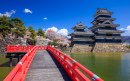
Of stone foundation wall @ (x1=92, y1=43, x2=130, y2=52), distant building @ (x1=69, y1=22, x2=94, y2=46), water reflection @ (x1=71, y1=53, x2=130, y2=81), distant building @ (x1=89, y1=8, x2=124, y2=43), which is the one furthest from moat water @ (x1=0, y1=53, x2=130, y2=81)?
distant building @ (x1=69, y1=22, x2=94, y2=46)

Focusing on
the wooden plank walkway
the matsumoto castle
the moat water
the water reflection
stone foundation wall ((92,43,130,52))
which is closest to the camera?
the wooden plank walkway

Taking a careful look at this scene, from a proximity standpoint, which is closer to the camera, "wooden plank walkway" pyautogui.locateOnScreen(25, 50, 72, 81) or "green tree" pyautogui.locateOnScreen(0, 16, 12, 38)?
"wooden plank walkway" pyautogui.locateOnScreen(25, 50, 72, 81)

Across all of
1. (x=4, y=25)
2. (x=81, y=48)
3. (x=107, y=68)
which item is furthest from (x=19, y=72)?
(x=81, y=48)

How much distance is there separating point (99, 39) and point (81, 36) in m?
5.79

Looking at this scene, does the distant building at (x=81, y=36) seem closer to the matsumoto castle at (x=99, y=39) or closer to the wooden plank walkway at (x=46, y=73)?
the matsumoto castle at (x=99, y=39)

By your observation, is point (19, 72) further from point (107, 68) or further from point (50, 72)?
point (107, 68)

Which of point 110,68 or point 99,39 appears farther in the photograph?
point 99,39

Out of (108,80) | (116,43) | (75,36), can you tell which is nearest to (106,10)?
(116,43)

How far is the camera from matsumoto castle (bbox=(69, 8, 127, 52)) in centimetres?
3341

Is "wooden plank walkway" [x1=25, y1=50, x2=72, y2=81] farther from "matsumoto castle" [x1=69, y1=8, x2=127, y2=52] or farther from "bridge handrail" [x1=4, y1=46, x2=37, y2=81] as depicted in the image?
"matsumoto castle" [x1=69, y1=8, x2=127, y2=52]

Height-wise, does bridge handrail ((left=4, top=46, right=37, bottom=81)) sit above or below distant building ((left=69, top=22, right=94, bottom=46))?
below

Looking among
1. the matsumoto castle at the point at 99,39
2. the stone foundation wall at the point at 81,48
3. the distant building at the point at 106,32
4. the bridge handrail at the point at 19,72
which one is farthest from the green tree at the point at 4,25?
the bridge handrail at the point at 19,72

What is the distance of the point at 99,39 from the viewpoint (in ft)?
112

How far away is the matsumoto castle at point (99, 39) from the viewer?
33.4 metres
